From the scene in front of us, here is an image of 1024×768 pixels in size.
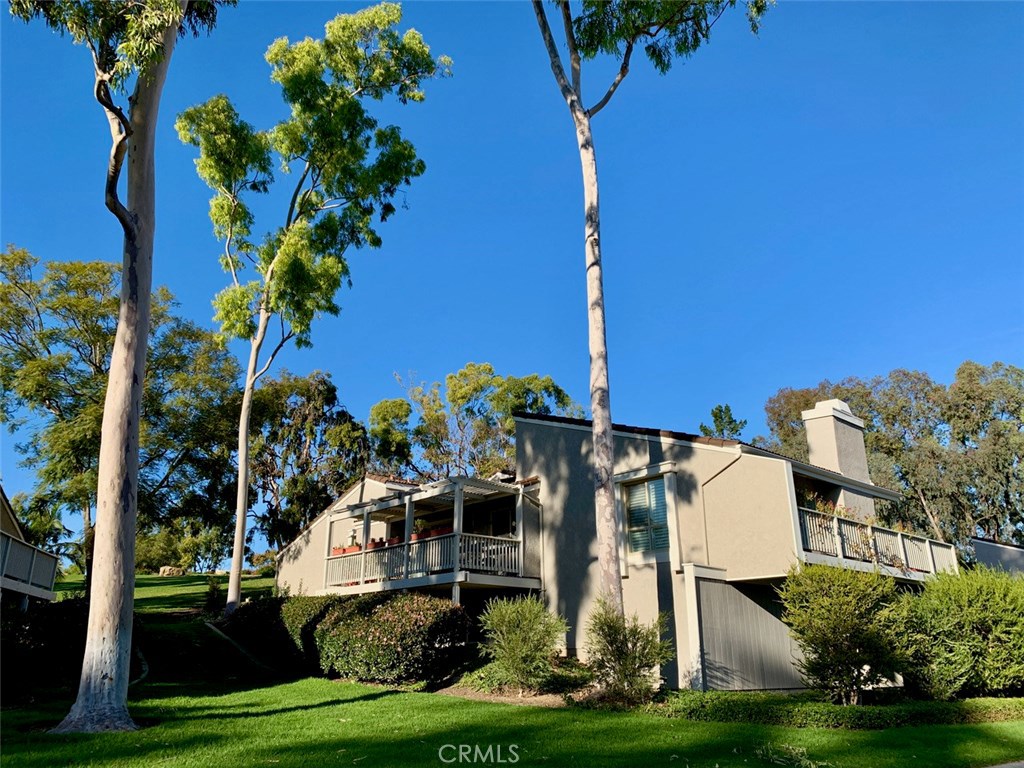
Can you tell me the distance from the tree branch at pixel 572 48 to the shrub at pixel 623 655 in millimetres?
11628

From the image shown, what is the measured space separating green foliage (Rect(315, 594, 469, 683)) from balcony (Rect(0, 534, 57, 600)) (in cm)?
847

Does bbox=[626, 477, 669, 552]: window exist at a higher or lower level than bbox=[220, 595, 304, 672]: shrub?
Result: higher

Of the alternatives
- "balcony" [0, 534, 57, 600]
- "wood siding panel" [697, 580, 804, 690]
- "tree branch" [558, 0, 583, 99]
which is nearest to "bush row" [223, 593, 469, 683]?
"wood siding panel" [697, 580, 804, 690]

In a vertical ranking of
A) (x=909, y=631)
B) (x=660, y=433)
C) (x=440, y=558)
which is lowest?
(x=909, y=631)

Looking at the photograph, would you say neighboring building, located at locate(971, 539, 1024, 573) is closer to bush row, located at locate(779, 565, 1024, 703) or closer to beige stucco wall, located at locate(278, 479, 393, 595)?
bush row, located at locate(779, 565, 1024, 703)

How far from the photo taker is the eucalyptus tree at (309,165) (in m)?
23.2

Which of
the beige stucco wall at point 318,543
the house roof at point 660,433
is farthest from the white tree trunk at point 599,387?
the beige stucco wall at point 318,543

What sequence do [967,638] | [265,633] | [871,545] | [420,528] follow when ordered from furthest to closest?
[420,528], [265,633], [871,545], [967,638]

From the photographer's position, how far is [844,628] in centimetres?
1197

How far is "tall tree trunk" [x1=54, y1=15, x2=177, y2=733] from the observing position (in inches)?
370

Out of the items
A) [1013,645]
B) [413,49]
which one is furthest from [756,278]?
[1013,645]

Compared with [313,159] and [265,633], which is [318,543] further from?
[313,159]

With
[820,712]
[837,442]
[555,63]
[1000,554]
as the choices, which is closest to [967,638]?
[820,712]

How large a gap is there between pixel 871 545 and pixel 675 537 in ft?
19.1
